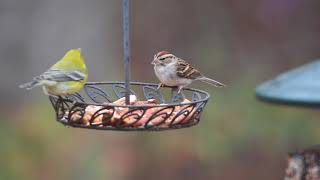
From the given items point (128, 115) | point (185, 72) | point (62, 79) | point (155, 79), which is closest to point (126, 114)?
point (128, 115)

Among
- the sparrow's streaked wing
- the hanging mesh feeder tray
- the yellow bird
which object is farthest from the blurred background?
the hanging mesh feeder tray

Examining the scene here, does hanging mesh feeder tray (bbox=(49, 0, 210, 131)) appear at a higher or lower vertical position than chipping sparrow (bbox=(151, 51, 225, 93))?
lower

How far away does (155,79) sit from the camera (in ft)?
30.1

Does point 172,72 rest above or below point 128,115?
above

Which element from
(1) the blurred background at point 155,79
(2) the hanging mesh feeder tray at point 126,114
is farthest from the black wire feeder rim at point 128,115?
(1) the blurred background at point 155,79

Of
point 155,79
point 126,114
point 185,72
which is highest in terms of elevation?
point 185,72

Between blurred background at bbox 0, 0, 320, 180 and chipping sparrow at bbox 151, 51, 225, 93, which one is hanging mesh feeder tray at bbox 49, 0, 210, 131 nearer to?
chipping sparrow at bbox 151, 51, 225, 93

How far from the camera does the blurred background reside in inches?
→ 352

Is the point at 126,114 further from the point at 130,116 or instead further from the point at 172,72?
the point at 172,72

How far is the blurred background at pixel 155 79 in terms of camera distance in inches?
352

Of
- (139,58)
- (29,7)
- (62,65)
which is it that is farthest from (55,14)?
(62,65)

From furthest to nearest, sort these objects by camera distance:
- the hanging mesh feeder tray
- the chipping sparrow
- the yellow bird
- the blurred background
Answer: the blurred background → the chipping sparrow → the yellow bird → the hanging mesh feeder tray

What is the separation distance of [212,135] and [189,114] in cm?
423

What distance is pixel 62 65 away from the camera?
202 inches
